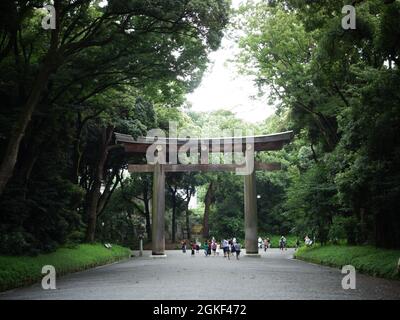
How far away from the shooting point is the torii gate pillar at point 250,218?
28531 millimetres

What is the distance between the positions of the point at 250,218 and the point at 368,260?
1310 cm

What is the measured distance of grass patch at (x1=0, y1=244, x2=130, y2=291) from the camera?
1310 centimetres

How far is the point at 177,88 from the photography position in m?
17.9

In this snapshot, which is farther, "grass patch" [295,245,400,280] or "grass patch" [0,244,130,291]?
"grass patch" [295,245,400,280]

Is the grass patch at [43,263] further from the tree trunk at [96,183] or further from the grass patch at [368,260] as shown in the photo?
the grass patch at [368,260]

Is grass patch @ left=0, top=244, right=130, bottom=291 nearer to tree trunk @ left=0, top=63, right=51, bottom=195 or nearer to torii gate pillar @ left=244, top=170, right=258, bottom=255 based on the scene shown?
tree trunk @ left=0, top=63, right=51, bottom=195

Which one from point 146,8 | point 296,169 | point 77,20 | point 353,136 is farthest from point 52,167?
point 296,169

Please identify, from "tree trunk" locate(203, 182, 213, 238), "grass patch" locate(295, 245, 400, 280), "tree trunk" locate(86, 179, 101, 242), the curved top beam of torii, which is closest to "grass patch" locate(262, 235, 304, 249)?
"tree trunk" locate(203, 182, 213, 238)

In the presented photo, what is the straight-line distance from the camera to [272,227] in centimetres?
5100

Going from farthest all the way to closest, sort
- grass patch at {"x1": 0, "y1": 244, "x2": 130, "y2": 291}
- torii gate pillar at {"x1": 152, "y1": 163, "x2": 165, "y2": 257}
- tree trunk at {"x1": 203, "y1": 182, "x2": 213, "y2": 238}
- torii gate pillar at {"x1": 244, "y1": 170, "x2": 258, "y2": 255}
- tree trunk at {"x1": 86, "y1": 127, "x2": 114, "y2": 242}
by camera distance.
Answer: tree trunk at {"x1": 203, "y1": 182, "x2": 213, "y2": 238} → torii gate pillar at {"x1": 152, "y1": 163, "x2": 165, "y2": 257} → torii gate pillar at {"x1": 244, "y1": 170, "x2": 258, "y2": 255} → tree trunk at {"x1": 86, "y1": 127, "x2": 114, "y2": 242} → grass patch at {"x1": 0, "y1": 244, "x2": 130, "y2": 291}

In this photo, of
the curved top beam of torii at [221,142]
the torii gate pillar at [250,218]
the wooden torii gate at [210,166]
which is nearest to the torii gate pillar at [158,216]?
the wooden torii gate at [210,166]

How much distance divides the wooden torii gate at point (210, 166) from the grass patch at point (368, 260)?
6.94 metres

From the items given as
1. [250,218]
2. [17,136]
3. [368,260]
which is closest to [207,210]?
[250,218]

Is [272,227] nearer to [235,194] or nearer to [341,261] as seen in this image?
[235,194]
